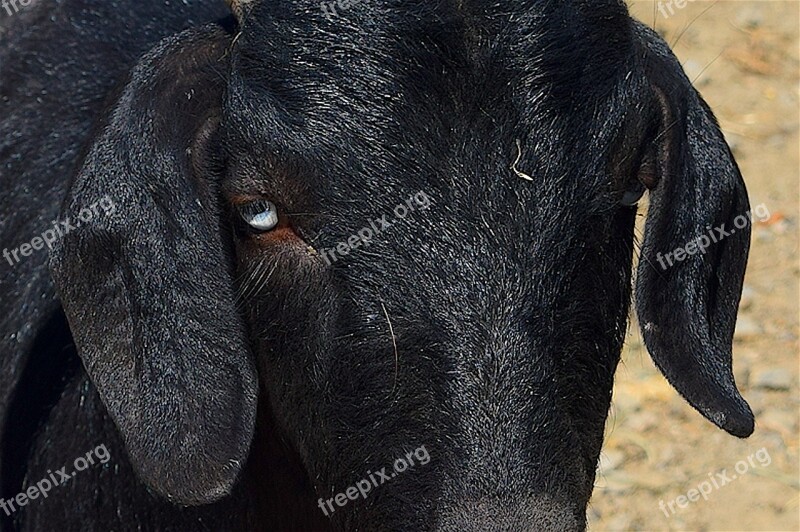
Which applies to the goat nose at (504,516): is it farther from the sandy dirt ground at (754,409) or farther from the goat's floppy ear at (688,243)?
the sandy dirt ground at (754,409)

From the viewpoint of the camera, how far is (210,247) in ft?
11.0

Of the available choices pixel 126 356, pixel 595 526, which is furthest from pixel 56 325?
pixel 595 526

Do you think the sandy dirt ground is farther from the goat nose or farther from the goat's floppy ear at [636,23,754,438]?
the goat nose

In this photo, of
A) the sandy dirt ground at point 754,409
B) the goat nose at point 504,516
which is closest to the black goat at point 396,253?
the goat nose at point 504,516

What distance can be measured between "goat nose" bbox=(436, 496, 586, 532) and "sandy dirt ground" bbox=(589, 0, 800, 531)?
3.32 metres

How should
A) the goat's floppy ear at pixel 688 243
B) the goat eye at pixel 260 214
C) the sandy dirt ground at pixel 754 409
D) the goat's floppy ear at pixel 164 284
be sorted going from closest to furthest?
the goat eye at pixel 260 214 → the goat's floppy ear at pixel 164 284 → the goat's floppy ear at pixel 688 243 → the sandy dirt ground at pixel 754 409

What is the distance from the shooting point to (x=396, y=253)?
3117 mm

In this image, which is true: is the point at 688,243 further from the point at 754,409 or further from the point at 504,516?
the point at 754,409

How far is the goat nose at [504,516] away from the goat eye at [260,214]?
787 millimetres

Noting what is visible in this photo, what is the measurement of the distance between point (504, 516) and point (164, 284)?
1028mm

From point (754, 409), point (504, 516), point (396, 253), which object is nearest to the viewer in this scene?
point (504, 516)

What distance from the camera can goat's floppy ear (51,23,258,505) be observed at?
3.35 m

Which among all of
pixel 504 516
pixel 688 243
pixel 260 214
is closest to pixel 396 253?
pixel 260 214

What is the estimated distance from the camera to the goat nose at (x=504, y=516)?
299 cm
